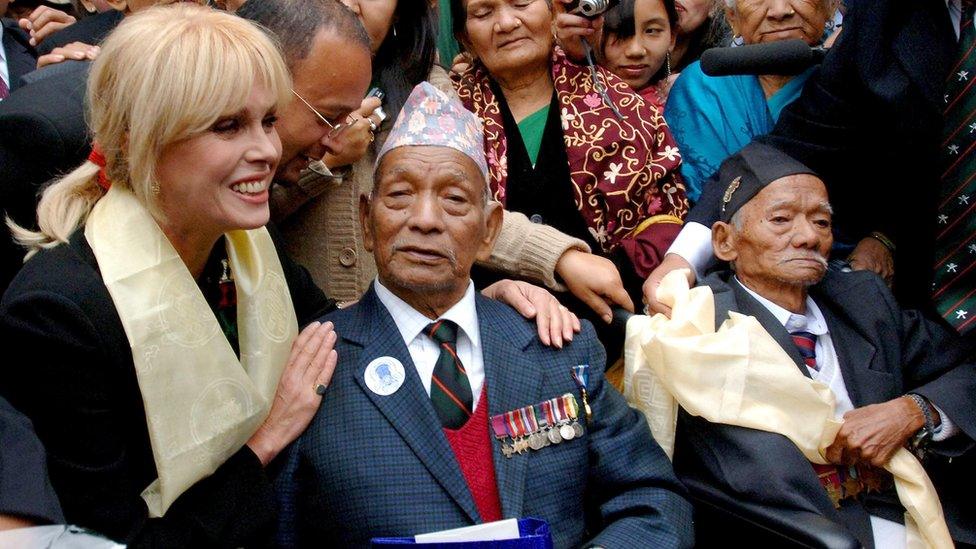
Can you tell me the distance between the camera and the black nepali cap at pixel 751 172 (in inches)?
135

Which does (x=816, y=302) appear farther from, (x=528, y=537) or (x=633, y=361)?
(x=528, y=537)

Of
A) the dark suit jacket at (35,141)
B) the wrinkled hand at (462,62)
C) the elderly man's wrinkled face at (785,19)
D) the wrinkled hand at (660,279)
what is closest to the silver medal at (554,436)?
the wrinkled hand at (660,279)

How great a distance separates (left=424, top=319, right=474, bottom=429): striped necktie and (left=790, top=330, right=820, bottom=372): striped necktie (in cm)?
113

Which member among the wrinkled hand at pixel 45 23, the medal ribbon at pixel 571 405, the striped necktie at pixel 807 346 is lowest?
the wrinkled hand at pixel 45 23

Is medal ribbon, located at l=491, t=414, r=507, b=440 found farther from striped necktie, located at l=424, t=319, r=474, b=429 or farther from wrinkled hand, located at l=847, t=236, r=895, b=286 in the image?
wrinkled hand, located at l=847, t=236, r=895, b=286

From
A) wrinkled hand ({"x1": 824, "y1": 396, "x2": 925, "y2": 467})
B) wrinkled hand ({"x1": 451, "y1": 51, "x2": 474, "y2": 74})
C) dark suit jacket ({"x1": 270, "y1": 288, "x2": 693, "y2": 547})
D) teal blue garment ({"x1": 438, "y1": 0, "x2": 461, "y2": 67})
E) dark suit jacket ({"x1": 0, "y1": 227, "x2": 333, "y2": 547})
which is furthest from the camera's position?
teal blue garment ({"x1": 438, "y1": 0, "x2": 461, "y2": 67})

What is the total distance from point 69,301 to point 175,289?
0.24m

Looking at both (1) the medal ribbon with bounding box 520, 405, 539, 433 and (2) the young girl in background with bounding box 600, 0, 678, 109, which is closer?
(1) the medal ribbon with bounding box 520, 405, 539, 433

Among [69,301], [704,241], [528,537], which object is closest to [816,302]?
[704,241]

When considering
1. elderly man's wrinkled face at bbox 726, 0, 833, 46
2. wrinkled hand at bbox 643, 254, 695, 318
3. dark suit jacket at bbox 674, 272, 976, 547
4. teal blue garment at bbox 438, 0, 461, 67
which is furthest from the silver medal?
teal blue garment at bbox 438, 0, 461, 67

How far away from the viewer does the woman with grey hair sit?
388cm

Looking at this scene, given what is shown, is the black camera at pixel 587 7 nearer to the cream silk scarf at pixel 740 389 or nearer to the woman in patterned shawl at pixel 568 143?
the woman in patterned shawl at pixel 568 143

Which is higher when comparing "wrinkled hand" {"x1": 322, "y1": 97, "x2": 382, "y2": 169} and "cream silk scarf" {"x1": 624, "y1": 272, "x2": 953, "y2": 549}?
"wrinkled hand" {"x1": 322, "y1": 97, "x2": 382, "y2": 169}

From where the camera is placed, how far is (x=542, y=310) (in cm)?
295
